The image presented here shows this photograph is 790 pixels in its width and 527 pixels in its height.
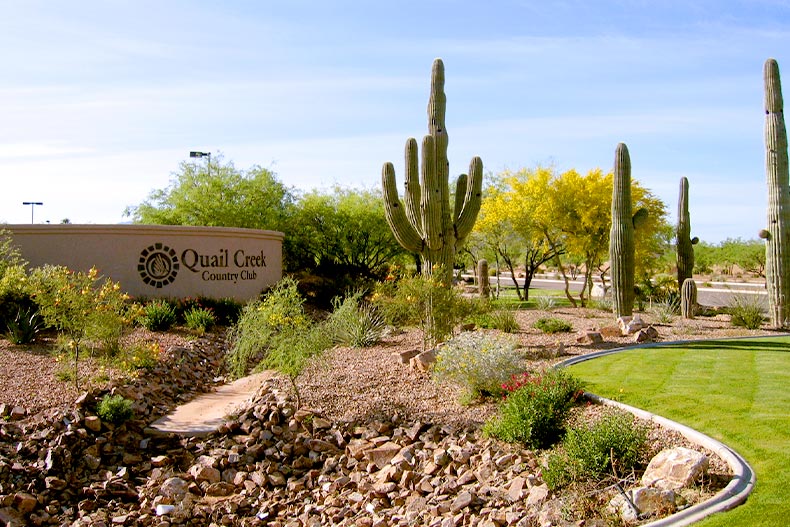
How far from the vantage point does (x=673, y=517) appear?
636 centimetres

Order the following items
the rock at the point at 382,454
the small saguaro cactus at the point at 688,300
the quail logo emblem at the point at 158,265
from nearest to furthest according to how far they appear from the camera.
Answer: the rock at the point at 382,454
the small saguaro cactus at the point at 688,300
the quail logo emblem at the point at 158,265

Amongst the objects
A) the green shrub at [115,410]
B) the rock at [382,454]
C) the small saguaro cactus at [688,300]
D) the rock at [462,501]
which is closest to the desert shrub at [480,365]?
the rock at [382,454]

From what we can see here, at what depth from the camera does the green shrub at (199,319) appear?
18.7 m

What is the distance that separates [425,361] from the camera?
13211 millimetres

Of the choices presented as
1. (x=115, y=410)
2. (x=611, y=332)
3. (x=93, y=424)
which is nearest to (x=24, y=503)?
(x=93, y=424)

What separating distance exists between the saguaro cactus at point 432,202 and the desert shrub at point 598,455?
8.82 metres

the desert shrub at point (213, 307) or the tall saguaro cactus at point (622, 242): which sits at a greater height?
the tall saguaro cactus at point (622, 242)

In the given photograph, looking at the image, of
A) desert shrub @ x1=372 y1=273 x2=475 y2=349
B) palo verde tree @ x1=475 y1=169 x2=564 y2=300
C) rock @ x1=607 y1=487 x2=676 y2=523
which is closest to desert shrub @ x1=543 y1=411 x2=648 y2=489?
→ rock @ x1=607 y1=487 x2=676 y2=523

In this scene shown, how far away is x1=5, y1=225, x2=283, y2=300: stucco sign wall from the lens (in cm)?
2067

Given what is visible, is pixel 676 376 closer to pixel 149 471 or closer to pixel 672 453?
pixel 672 453

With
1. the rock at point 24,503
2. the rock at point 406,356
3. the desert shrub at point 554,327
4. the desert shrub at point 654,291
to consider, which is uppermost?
the desert shrub at point 654,291

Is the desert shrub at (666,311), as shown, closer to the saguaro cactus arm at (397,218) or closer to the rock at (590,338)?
the rock at (590,338)

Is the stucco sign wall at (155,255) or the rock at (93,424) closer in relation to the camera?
the rock at (93,424)

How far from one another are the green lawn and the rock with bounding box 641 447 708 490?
0.53m
